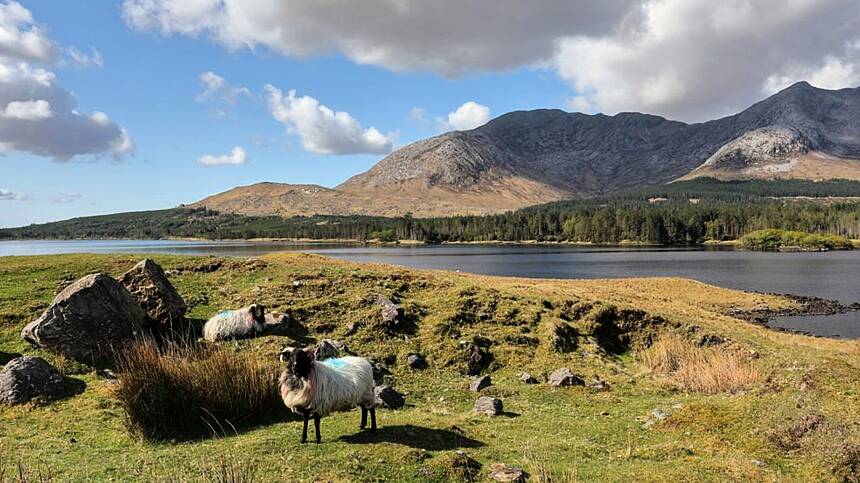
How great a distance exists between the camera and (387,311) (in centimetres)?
2289

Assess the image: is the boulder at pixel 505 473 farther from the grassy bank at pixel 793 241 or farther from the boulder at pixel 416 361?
the grassy bank at pixel 793 241

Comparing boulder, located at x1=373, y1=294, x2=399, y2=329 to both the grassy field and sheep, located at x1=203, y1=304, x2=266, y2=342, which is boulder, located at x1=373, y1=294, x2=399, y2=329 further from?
sheep, located at x1=203, y1=304, x2=266, y2=342

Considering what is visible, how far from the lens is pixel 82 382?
15.2 meters

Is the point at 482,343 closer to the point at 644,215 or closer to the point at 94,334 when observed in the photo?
the point at 94,334

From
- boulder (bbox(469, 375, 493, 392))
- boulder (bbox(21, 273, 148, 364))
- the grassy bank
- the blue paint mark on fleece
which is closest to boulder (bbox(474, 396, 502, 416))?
boulder (bbox(469, 375, 493, 392))

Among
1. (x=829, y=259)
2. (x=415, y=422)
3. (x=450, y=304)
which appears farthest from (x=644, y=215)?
(x=415, y=422)

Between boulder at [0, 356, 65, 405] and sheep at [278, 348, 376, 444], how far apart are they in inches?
304

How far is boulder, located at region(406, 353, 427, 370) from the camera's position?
1977 centimetres

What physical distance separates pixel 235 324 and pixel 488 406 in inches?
414

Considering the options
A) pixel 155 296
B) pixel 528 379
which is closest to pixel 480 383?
pixel 528 379

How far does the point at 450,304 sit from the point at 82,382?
15.5 metres

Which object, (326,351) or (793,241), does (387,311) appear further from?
(793,241)

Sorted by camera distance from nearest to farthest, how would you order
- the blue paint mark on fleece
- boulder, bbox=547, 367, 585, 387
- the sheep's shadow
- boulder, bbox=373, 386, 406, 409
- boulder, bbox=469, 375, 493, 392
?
the sheep's shadow
the blue paint mark on fleece
boulder, bbox=373, 386, 406, 409
boulder, bbox=469, 375, 493, 392
boulder, bbox=547, 367, 585, 387

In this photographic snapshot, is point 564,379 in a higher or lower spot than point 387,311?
lower
